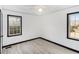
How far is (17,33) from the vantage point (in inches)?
205

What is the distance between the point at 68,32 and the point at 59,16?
108cm

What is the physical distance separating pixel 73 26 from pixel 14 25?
3170 mm

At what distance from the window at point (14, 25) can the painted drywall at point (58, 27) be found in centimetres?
191

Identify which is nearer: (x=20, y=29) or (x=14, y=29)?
(x=14, y=29)

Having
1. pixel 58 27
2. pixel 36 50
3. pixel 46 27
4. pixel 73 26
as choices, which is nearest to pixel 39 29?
pixel 46 27

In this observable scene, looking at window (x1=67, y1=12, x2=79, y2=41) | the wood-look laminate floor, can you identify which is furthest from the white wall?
the wood-look laminate floor

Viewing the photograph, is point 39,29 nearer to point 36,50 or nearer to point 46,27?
point 46,27

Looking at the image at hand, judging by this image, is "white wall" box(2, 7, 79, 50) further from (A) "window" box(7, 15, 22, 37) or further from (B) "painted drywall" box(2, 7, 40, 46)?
(A) "window" box(7, 15, 22, 37)

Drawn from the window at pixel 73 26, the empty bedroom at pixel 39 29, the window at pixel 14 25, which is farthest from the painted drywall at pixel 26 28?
the window at pixel 73 26
